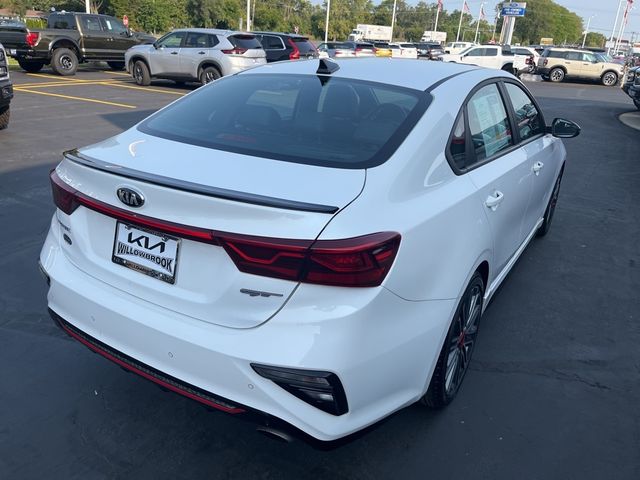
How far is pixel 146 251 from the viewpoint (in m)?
2.29

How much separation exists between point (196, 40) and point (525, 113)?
1427 centimetres

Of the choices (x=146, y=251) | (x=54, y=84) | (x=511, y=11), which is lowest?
(x=54, y=84)

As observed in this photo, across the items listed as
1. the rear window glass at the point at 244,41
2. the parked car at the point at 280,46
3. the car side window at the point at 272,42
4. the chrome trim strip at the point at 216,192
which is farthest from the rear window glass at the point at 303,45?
the chrome trim strip at the point at 216,192

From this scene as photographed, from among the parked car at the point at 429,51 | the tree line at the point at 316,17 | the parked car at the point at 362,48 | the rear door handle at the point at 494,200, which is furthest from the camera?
the tree line at the point at 316,17

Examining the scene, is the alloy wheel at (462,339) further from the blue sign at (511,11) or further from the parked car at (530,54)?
the blue sign at (511,11)

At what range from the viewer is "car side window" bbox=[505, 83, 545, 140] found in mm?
3988

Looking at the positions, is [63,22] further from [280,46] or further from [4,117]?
[4,117]

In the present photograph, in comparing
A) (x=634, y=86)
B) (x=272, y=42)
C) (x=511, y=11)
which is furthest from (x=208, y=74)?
(x=511, y=11)

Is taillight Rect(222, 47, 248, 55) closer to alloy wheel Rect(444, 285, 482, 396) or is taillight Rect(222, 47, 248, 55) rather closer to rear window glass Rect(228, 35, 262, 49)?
rear window glass Rect(228, 35, 262, 49)

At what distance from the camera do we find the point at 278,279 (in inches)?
79.8

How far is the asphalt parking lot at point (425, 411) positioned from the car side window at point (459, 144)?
47.9 inches

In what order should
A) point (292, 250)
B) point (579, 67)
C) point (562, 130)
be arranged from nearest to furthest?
point (292, 250) → point (562, 130) → point (579, 67)

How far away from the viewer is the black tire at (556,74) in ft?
102

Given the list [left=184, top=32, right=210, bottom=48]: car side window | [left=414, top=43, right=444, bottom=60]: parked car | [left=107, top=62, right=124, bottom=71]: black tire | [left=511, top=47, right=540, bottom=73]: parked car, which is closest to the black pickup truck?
[left=107, top=62, right=124, bottom=71]: black tire
